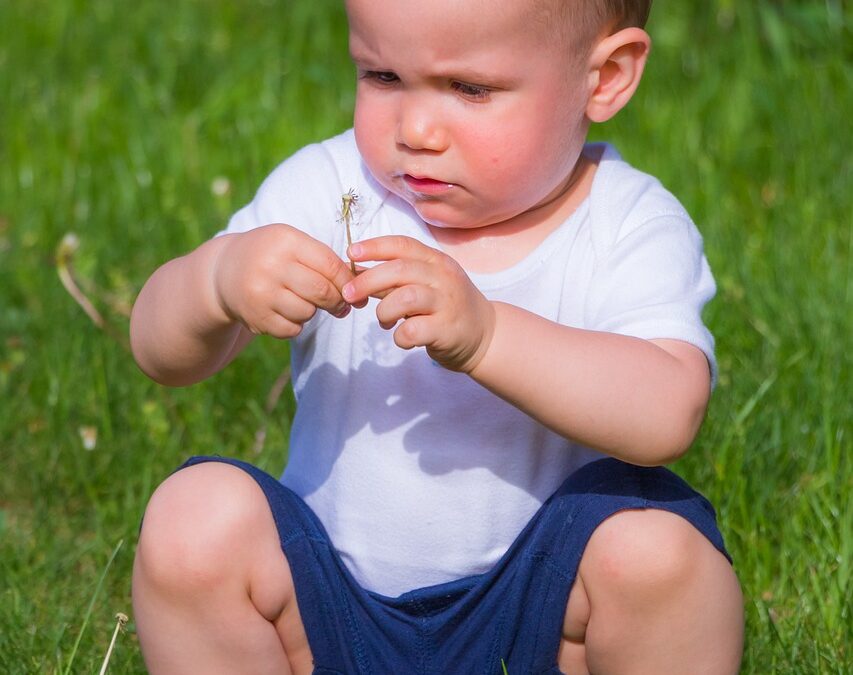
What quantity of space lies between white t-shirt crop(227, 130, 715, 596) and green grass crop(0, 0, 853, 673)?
421 millimetres

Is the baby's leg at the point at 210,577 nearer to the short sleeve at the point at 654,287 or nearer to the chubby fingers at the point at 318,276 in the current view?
the chubby fingers at the point at 318,276

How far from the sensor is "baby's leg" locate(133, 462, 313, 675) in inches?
73.5

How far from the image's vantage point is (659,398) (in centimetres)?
183

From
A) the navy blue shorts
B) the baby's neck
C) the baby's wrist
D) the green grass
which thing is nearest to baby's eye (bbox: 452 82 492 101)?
the baby's neck

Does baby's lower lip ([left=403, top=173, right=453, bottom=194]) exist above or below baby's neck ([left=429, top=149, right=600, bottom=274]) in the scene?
above

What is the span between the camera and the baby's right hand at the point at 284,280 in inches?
69.4

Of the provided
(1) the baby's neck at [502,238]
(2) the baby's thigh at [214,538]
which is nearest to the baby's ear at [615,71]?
(1) the baby's neck at [502,238]

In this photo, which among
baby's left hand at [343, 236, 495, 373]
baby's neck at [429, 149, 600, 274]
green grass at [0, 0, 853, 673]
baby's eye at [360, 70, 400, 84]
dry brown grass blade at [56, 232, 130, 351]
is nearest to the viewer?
baby's left hand at [343, 236, 495, 373]

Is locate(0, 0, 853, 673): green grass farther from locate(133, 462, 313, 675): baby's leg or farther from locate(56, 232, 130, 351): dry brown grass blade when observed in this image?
locate(133, 462, 313, 675): baby's leg

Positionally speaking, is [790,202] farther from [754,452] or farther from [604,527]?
[604,527]

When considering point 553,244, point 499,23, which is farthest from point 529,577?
point 499,23

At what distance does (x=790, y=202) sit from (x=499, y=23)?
1830mm

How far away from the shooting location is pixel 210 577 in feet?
6.13

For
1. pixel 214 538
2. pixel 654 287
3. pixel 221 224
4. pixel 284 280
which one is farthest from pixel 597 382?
pixel 221 224
